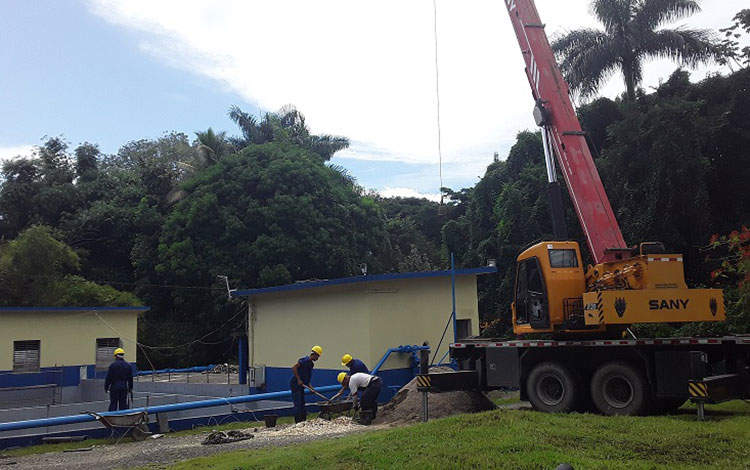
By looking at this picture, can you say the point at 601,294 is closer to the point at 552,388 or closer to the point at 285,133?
the point at 552,388

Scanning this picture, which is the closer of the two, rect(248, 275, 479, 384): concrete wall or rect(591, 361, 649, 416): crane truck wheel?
rect(591, 361, 649, 416): crane truck wheel

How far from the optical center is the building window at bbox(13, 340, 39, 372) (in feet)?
81.6

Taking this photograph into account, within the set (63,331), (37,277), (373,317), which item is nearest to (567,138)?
(373,317)

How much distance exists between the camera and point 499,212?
32750mm

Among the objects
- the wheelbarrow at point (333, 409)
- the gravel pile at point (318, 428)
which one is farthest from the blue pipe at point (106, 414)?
the gravel pile at point (318, 428)

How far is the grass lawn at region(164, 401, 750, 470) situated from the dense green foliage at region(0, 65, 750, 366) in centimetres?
781

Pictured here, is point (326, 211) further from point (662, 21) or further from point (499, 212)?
point (662, 21)

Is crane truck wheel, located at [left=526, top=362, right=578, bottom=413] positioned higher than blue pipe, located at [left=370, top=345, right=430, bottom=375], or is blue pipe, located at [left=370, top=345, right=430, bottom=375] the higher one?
blue pipe, located at [left=370, top=345, right=430, bottom=375]

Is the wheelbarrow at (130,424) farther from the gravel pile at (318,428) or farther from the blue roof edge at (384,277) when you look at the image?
the blue roof edge at (384,277)

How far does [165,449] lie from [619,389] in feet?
27.0

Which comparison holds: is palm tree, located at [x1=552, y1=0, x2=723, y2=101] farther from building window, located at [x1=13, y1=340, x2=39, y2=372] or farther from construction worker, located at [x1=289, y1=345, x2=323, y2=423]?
building window, located at [x1=13, y1=340, x2=39, y2=372]

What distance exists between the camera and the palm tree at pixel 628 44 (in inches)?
1115

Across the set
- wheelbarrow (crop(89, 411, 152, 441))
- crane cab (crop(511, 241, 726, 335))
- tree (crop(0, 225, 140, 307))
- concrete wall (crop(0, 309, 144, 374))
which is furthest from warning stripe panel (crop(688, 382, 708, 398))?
tree (crop(0, 225, 140, 307))

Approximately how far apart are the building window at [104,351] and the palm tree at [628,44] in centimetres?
2251
